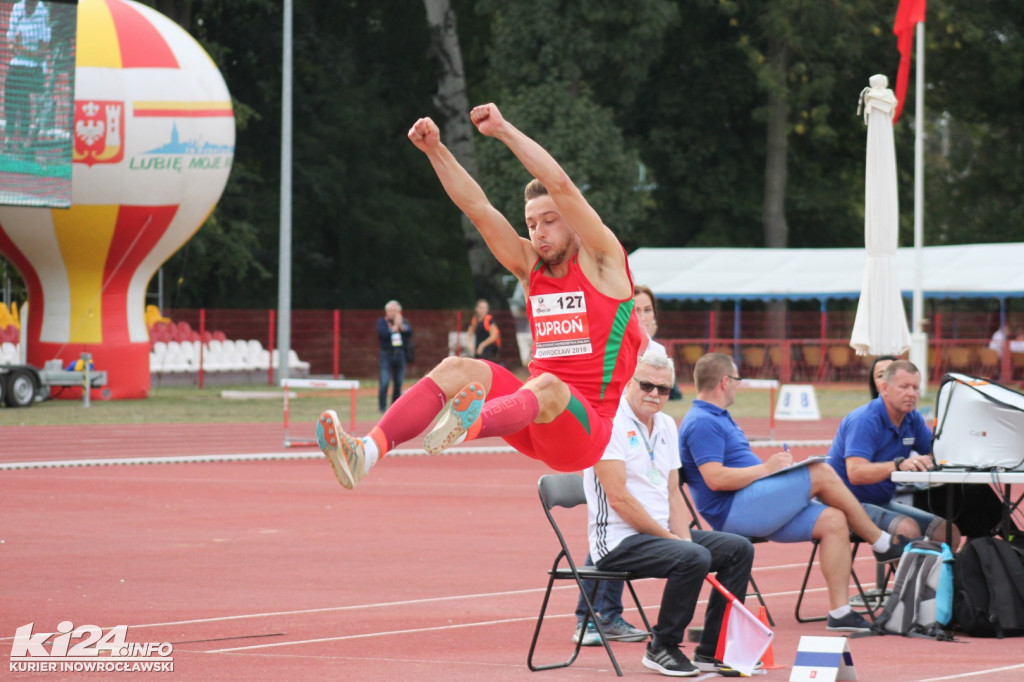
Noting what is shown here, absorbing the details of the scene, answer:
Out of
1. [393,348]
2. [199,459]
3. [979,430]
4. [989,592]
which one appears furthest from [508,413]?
[393,348]

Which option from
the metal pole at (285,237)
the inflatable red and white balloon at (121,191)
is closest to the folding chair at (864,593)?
the inflatable red and white balloon at (121,191)

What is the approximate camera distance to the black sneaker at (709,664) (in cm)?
770

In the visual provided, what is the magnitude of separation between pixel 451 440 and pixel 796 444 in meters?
15.8

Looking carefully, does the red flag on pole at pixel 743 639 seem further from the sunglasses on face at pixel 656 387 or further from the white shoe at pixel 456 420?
the white shoe at pixel 456 420

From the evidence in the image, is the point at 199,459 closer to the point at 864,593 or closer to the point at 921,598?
the point at 864,593

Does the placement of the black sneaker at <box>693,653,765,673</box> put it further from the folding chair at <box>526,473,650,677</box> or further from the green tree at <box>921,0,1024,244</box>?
the green tree at <box>921,0,1024,244</box>

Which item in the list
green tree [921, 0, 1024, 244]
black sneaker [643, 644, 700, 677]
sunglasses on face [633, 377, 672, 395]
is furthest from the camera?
green tree [921, 0, 1024, 244]

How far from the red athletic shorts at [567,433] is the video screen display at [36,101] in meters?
20.0

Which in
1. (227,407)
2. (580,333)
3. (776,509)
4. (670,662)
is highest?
(580,333)

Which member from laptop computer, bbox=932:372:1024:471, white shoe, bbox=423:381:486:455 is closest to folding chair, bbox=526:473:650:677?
white shoe, bbox=423:381:486:455

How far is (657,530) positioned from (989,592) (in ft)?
7.28

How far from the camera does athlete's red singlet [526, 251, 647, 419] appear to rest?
269 inches

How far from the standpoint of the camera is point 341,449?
19.7 ft

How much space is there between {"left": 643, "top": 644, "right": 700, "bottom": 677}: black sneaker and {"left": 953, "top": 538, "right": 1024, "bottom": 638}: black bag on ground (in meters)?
2.05
